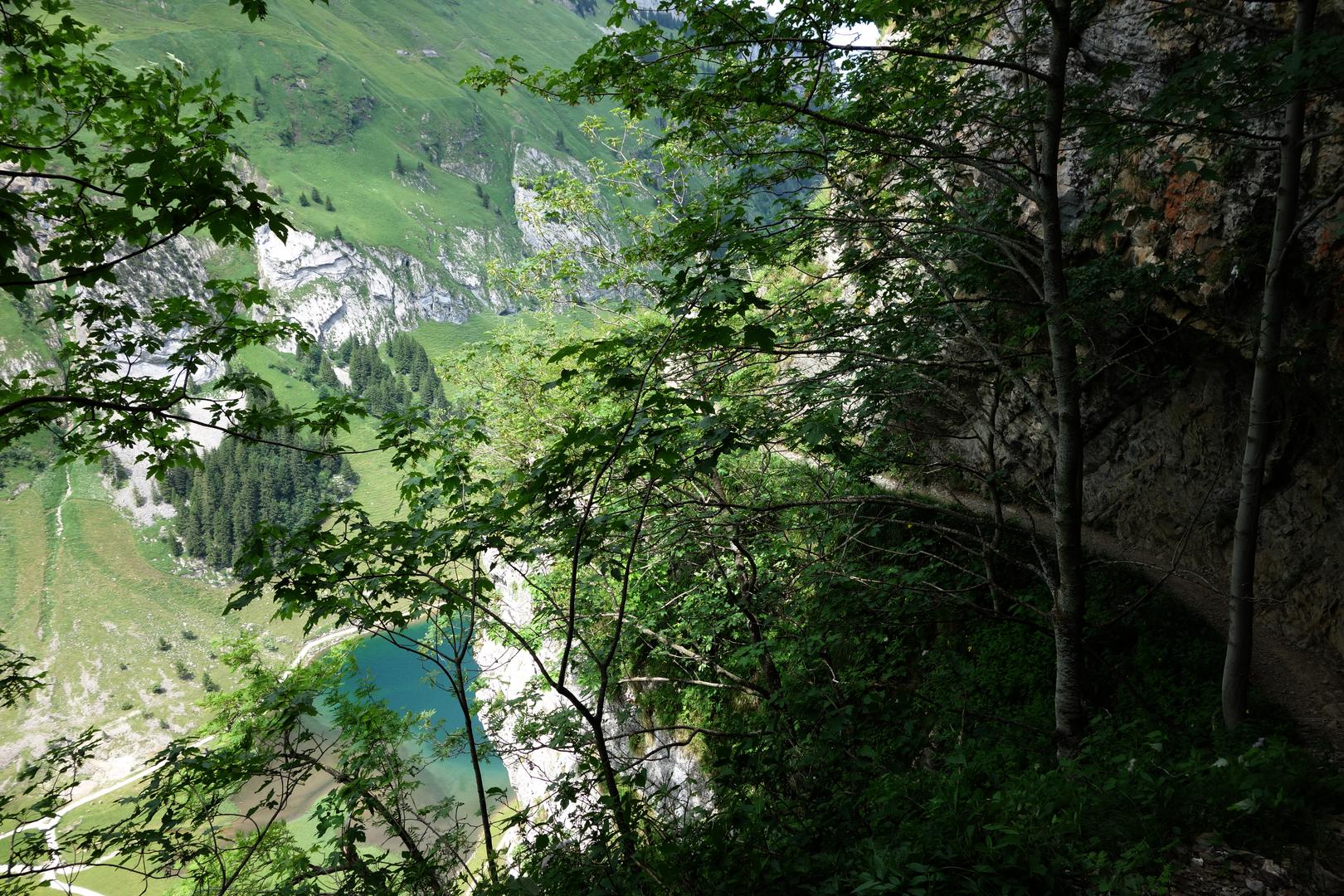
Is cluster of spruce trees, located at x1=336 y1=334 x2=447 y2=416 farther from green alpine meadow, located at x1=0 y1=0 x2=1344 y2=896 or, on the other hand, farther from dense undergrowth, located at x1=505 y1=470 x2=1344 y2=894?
dense undergrowth, located at x1=505 y1=470 x2=1344 y2=894

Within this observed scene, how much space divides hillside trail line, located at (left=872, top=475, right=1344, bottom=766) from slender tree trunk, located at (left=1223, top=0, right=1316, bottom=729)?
286mm

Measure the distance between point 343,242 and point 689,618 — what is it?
19286 centimetres

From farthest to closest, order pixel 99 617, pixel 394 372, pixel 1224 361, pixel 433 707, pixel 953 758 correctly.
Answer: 1. pixel 394 372
2. pixel 99 617
3. pixel 433 707
4. pixel 1224 361
5. pixel 953 758

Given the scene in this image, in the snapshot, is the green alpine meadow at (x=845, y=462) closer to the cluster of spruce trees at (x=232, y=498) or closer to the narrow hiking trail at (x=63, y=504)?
the cluster of spruce trees at (x=232, y=498)

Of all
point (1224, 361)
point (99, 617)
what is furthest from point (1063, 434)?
point (99, 617)

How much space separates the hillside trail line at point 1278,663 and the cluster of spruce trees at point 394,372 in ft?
427

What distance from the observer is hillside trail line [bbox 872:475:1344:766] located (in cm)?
627

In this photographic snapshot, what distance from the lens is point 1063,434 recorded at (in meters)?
5.41

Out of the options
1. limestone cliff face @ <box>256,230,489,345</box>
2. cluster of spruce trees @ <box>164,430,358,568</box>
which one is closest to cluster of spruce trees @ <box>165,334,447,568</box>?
cluster of spruce trees @ <box>164,430,358,568</box>

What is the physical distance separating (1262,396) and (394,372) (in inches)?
6553

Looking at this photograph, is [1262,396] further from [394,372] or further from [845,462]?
[394,372]

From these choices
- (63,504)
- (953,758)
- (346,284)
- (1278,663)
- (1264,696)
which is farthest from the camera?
(346,284)

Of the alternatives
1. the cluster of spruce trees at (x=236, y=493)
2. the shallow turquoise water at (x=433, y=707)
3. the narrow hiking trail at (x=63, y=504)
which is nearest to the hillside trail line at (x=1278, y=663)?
the shallow turquoise water at (x=433, y=707)

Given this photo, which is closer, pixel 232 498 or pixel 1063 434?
pixel 1063 434
